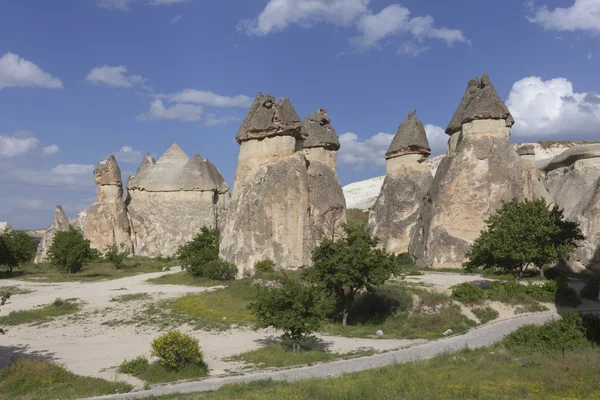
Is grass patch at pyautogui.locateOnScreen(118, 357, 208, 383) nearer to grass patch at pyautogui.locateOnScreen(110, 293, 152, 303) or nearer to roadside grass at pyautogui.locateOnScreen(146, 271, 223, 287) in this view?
grass patch at pyautogui.locateOnScreen(110, 293, 152, 303)

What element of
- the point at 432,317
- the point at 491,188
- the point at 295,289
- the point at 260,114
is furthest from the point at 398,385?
the point at 491,188

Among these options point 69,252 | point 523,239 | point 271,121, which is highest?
point 271,121

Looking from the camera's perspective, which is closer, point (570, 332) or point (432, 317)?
point (570, 332)

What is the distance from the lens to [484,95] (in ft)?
87.5

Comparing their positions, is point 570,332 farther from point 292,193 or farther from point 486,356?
point 292,193

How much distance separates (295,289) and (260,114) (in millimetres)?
12869

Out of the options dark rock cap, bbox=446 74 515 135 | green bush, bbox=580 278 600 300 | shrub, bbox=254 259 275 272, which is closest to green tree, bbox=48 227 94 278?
shrub, bbox=254 259 275 272

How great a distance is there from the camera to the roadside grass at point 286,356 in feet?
38.1

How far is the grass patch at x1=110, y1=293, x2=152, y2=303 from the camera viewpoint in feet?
64.2

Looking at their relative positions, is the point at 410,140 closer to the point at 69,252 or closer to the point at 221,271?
the point at 221,271

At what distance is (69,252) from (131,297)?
11502mm

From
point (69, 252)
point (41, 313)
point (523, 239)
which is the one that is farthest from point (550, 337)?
point (69, 252)

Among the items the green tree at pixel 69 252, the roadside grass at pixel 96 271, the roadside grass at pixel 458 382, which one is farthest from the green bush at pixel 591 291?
the green tree at pixel 69 252

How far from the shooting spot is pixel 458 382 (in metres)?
8.16
